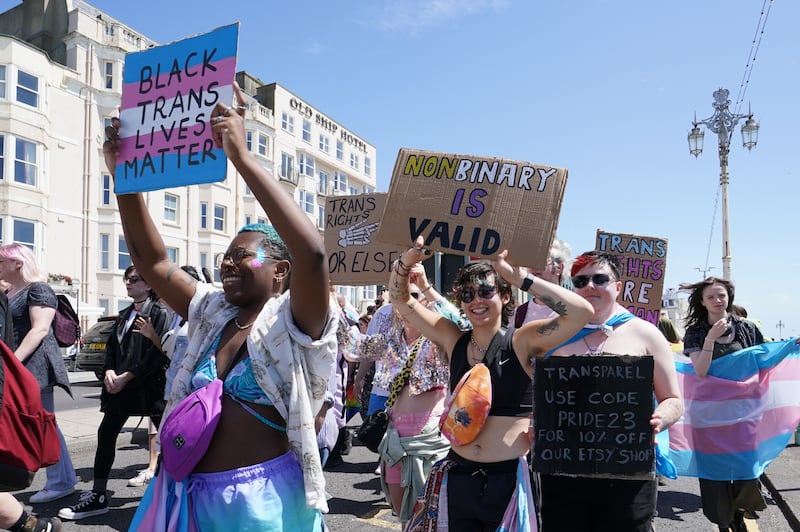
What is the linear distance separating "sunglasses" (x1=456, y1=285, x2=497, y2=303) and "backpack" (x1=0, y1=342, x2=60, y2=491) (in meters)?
2.43

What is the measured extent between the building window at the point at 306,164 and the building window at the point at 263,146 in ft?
13.1

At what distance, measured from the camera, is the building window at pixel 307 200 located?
40.2 metres

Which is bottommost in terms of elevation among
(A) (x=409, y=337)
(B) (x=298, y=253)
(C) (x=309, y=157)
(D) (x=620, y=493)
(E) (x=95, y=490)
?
(E) (x=95, y=490)

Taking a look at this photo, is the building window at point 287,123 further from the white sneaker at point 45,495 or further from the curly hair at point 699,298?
the curly hair at point 699,298

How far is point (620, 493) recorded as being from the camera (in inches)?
109

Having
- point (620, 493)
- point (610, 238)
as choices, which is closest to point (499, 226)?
point (620, 493)

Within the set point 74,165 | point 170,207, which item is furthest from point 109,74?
point 170,207

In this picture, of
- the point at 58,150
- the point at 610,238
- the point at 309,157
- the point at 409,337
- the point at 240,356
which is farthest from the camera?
the point at 309,157

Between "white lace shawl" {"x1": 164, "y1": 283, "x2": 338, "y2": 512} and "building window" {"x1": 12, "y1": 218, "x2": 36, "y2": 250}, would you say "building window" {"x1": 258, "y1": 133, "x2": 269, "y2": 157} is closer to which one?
"building window" {"x1": 12, "y1": 218, "x2": 36, "y2": 250}

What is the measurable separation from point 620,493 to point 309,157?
40422mm

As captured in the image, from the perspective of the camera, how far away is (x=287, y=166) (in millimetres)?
38969

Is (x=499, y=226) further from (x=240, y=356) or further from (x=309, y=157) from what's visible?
(x=309, y=157)

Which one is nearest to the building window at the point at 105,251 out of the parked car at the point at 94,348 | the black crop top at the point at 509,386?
the parked car at the point at 94,348

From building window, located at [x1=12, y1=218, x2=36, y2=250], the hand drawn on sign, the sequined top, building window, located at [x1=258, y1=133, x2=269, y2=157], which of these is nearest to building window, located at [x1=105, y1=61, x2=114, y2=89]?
building window, located at [x1=12, y1=218, x2=36, y2=250]
